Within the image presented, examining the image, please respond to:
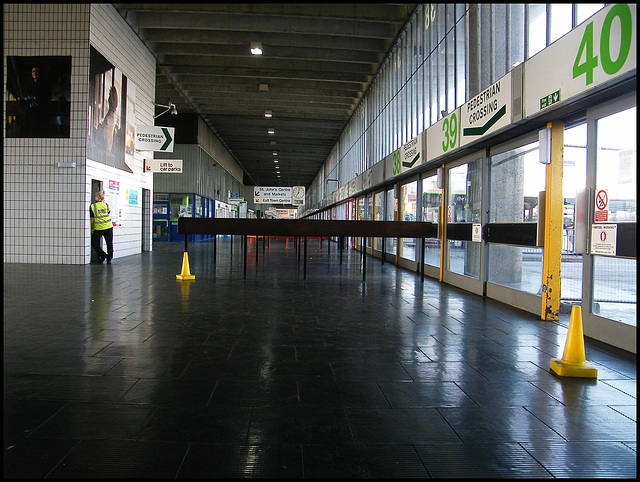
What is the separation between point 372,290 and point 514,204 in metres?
2.42

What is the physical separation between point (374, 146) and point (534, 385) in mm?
12492

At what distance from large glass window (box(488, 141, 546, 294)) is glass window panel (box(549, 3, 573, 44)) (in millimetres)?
1301

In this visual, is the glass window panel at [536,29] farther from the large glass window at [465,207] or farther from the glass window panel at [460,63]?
the glass window panel at [460,63]

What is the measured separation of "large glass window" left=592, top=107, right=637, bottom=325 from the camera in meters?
3.92

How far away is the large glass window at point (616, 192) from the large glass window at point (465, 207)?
8.67ft

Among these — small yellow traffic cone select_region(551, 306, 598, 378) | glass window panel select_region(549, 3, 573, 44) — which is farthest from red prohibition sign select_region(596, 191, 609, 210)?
glass window panel select_region(549, 3, 573, 44)

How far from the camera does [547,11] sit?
195 inches

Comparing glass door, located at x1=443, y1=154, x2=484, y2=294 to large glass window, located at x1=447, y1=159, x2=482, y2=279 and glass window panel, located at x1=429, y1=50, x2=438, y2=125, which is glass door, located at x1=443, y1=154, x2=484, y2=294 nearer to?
large glass window, located at x1=447, y1=159, x2=482, y2=279

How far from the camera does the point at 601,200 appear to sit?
421 cm

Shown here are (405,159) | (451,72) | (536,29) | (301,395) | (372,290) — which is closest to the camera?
(301,395)

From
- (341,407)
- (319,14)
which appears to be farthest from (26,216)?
(341,407)

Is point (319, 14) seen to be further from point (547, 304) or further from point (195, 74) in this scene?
point (547, 304)

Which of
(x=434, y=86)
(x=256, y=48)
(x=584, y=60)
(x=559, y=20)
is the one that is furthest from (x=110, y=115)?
(x=584, y=60)

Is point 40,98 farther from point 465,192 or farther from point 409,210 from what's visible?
point 465,192
